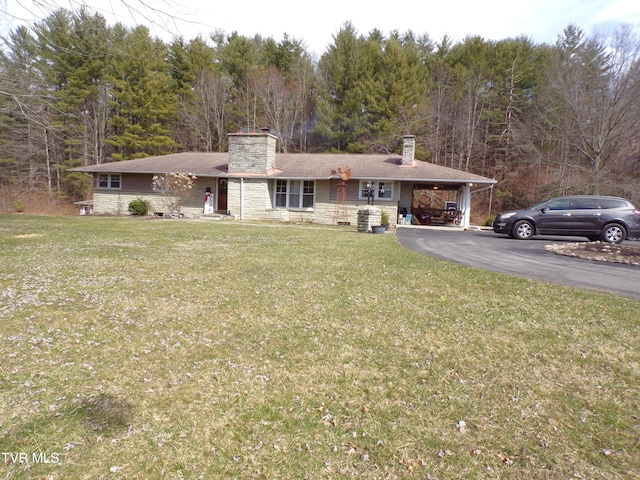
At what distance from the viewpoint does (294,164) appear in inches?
798

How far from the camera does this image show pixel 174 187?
18172mm

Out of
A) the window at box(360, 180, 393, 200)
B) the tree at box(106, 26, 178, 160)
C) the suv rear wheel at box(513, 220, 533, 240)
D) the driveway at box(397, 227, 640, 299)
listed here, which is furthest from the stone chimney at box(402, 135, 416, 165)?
the tree at box(106, 26, 178, 160)

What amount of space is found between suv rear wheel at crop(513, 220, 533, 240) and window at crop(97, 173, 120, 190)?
20.3m

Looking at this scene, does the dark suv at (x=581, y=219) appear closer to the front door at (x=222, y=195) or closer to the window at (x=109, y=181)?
the front door at (x=222, y=195)

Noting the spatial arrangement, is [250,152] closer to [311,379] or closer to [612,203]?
[612,203]

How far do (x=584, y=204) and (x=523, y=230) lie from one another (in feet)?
6.57

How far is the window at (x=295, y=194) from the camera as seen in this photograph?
18.8 meters

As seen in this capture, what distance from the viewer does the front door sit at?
20.1 m

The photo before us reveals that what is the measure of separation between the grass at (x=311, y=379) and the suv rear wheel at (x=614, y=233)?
833 centimetres

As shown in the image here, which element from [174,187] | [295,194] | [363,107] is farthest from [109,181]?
[363,107]

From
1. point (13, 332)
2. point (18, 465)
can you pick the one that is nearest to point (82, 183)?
point (13, 332)

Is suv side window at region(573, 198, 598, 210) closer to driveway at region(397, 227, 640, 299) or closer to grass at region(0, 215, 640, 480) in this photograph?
driveway at region(397, 227, 640, 299)

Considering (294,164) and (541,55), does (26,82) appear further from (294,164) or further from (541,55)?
(541,55)

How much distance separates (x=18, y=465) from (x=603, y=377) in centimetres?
406
